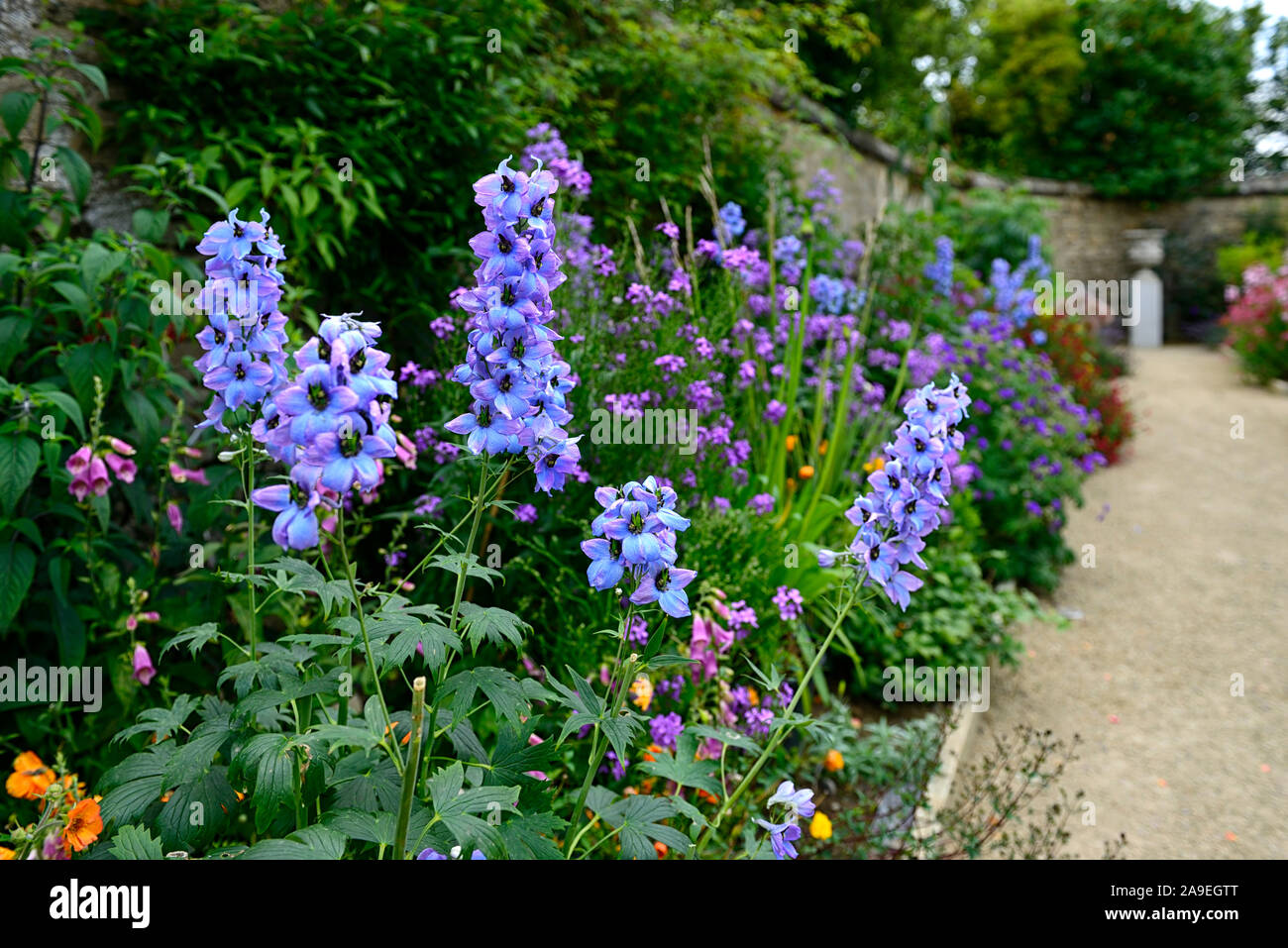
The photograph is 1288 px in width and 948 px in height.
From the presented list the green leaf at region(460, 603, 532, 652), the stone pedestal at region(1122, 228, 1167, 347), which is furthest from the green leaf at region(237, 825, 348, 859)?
the stone pedestal at region(1122, 228, 1167, 347)

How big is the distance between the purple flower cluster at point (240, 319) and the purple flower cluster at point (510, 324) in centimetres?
27

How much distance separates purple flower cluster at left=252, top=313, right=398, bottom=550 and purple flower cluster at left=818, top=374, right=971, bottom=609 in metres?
0.80

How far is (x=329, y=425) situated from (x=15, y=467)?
1432mm

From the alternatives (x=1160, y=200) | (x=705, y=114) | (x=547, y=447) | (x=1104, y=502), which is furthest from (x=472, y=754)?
(x=1160, y=200)

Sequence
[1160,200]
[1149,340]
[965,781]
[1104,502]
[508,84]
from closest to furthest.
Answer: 1. [965,781]
2. [508,84]
3. [1104,502]
4. [1149,340]
5. [1160,200]

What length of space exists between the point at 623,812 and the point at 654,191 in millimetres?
3548

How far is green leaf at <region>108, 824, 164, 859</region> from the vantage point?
109cm

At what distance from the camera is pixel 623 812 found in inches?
52.6

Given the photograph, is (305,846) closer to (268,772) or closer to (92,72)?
(268,772)

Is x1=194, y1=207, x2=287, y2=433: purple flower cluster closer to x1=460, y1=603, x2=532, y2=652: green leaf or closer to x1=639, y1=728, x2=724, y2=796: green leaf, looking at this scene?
x1=460, y1=603, x2=532, y2=652: green leaf

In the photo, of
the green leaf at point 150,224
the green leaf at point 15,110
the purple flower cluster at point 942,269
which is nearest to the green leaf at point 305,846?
the green leaf at point 150,224

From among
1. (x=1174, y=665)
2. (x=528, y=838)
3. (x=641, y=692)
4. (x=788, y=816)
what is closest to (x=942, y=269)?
(x=1174, y=665)

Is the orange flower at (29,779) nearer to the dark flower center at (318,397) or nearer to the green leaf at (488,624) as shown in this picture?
the green leaf at (488,624)
